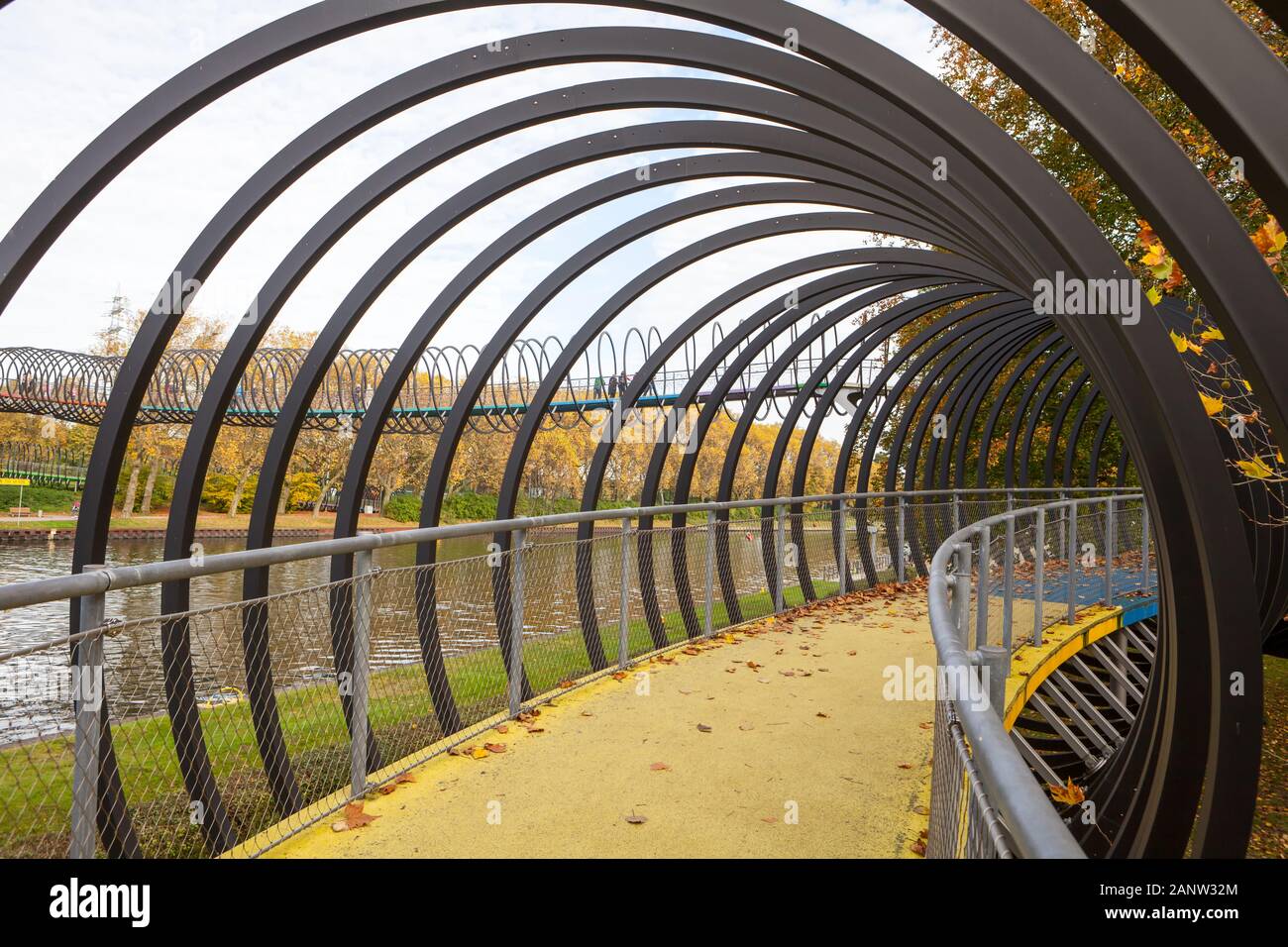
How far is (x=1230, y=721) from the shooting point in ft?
12.0

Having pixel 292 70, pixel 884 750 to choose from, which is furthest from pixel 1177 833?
pixel 292 70

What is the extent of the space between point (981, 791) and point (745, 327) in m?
11.0

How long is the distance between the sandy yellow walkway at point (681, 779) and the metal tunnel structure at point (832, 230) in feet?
3.29

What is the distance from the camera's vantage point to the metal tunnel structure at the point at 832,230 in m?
3.49

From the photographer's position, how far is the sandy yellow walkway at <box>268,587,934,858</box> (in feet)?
13.2

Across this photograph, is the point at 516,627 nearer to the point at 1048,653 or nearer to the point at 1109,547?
the point at 1048,653

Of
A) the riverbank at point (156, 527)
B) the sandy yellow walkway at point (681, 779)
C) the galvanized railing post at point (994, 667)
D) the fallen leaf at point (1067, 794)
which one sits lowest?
the fallen leaf at point (1067, 794)

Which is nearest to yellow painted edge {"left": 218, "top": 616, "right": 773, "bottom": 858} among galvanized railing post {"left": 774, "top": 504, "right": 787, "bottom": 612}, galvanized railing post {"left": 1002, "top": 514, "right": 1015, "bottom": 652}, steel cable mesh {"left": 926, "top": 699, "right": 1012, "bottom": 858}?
galvanized railing post {"left": 774, "top": 504, "right": 787, "bottom": 612}

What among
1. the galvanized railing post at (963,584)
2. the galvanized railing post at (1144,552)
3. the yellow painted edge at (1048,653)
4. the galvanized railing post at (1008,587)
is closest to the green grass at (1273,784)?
the yellow painted edge at (1048,653)

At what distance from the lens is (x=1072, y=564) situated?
9.30m

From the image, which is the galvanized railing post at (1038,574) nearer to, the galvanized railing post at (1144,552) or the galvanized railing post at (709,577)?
the galvanized railing post at (1144,552)
